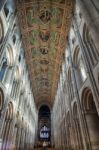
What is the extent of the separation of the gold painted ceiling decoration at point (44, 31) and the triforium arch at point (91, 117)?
314 inches

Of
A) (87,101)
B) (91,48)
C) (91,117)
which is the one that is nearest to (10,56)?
(91,48)

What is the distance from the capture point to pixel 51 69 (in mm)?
21391

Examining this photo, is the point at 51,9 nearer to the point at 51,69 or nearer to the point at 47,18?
the point at 47,18

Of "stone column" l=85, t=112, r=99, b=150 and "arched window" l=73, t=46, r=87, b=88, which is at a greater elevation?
"arched window" l=73, t=46, r=87, b=88

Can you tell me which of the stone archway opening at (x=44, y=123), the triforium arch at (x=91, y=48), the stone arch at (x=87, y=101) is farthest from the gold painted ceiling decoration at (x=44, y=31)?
the stone archway opening at (x=44, y=123)

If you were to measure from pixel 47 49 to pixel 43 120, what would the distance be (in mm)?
26567

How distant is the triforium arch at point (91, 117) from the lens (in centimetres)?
789

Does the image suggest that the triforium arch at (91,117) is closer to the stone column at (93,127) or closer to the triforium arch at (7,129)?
the stone column at (93,127)

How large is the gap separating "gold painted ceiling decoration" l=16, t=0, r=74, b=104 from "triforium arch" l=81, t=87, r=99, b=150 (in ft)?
26.1

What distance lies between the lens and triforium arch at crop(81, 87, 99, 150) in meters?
7.89

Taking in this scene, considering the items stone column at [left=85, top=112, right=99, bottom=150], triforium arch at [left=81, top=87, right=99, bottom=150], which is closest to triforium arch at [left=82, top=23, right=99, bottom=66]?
triforium arch at [left=81, top=87, right=99, bottom=150]

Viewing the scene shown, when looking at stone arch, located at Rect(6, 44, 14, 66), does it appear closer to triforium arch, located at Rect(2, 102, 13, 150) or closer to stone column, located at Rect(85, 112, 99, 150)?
triforium arch, located at Rect(2, 102, 13, 150)

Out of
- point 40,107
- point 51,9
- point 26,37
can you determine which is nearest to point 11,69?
point 26,37

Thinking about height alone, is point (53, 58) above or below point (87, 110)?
above
